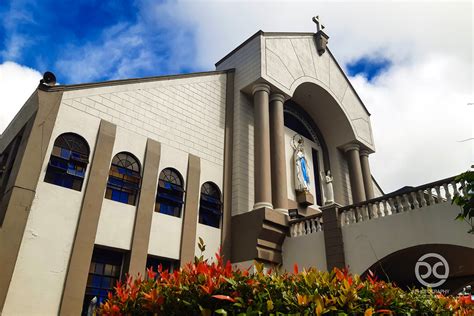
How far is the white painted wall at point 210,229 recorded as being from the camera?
12.0 meters

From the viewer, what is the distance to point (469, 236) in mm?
8586

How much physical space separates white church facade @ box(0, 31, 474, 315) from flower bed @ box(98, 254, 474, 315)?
5.95m

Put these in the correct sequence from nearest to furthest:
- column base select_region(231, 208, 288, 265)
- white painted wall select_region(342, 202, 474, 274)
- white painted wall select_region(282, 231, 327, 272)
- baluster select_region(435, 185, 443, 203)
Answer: white painted wall select_region(342, 202, 474, 274), baluster select_region(435, 185, 443, 203), white painted wall select_region(282, 231, 327, 272), column base select_region(231, 208, 288, 265)

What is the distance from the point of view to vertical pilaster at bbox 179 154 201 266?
11234mm

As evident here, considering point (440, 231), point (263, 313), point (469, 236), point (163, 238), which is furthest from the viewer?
point (163, 238)

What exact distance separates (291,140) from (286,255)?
6481 millimetres

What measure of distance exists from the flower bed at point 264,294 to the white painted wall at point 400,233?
6270 millimetres

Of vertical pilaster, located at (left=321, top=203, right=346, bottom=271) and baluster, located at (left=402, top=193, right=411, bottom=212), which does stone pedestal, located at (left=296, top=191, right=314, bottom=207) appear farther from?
baluster, located at (left=402, top=193, right=411, bottom=212)

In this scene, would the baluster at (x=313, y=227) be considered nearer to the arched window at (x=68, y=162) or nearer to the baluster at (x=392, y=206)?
the baluster at (x=392, y=206)

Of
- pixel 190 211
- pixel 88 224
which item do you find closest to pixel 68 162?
→ pixel 88 224

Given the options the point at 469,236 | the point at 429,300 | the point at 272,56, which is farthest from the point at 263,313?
the point at 272,56

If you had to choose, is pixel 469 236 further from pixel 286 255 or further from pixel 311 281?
pixel 311 281

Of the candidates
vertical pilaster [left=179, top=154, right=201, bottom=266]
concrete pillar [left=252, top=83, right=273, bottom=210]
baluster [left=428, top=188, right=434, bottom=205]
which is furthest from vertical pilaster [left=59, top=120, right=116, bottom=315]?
baluster [left=428, top=188, right=434, bottom=205]

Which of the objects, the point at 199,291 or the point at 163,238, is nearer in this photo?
the point at 199,291
